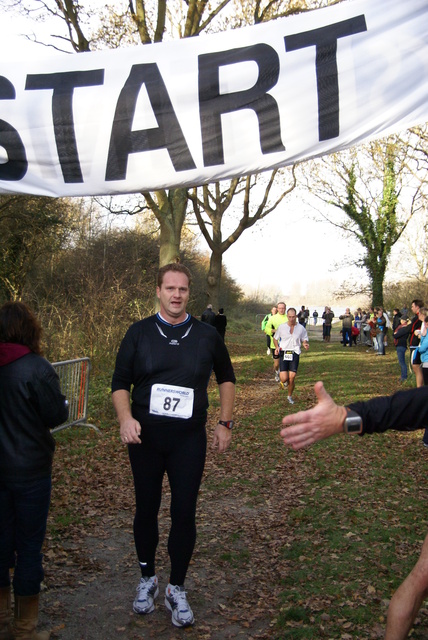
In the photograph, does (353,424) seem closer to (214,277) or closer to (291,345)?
(291,345)

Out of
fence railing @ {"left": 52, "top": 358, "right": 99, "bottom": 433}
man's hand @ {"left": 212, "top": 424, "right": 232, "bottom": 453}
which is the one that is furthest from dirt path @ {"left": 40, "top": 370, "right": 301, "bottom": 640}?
fence railing @ {"left": 52, "top": 358, "right": 99, "bottom": 433}

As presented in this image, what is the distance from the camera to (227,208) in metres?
27.5

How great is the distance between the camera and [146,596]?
14.5 ft

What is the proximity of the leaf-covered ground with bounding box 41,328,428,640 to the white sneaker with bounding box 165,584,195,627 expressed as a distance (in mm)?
70

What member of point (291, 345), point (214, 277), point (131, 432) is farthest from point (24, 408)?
point (214, 277)

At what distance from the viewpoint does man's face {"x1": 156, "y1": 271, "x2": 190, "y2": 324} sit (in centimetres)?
428

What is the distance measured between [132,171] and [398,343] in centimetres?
1621

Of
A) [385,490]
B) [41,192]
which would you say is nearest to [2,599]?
[41,192]

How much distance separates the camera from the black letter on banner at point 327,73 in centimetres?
330

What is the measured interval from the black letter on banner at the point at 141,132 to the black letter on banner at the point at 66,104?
186 mm

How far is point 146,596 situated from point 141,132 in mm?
3031

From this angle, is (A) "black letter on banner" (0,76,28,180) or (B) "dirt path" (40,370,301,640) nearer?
(A) "black letter on banner" (0,76,28,180)

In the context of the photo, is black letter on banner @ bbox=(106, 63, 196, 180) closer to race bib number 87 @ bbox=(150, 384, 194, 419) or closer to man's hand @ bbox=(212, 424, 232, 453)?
race bib number 87 @ bbox=(150, 384, 194, 419)

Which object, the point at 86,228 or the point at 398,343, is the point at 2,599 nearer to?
the point at 398,343
